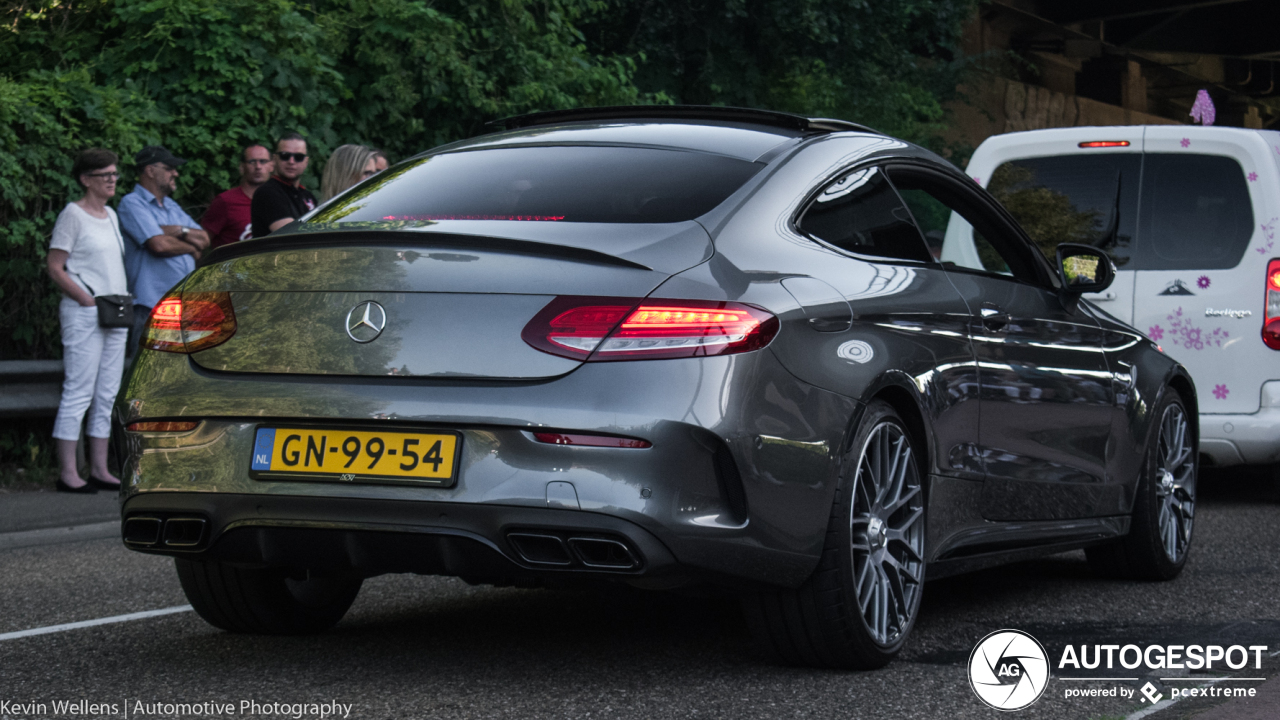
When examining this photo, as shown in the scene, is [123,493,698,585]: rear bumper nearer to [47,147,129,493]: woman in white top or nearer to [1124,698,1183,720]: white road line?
[1124,698,1183,720]: white road line

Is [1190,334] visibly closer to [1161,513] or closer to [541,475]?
[1161,513]

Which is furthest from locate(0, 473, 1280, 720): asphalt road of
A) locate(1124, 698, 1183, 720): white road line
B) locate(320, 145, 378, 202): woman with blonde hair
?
locate(320, 145, 378, 202): woman with blonde hair

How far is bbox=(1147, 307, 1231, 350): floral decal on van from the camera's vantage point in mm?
8641

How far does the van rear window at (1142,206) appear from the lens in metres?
8.69

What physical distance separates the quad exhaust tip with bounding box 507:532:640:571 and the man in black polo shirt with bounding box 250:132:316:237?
5090mm

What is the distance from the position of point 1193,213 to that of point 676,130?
478 cm

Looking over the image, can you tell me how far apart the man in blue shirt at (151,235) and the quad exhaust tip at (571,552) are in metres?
6.45

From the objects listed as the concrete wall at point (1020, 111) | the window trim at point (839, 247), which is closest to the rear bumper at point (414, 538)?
the window trim at point (839, 247)

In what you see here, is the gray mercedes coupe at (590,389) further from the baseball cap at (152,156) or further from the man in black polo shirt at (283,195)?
the baseball cap at (152,156)

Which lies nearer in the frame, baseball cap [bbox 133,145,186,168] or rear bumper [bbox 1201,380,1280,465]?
rear bumper [bbox 1201,380,1280,465]

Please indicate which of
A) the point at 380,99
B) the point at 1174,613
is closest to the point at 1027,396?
the point at 1174,613

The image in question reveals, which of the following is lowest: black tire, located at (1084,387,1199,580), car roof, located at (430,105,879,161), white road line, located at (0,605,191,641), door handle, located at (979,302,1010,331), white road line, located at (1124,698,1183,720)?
black tire, located at (1084,387,1199,580)

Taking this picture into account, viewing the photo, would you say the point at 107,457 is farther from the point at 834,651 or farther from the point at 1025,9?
the point at 1025,9

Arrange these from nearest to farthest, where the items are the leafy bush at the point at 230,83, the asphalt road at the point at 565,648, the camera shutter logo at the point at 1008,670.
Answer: the asphalt road at the point at 565,648
the camera shutter logo at the point at 1008,670
the leafy bush at the point at 230,83
